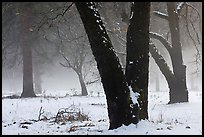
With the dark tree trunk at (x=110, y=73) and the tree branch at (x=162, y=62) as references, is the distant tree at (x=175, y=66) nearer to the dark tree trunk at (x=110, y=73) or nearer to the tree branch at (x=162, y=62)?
the tree branch at (x=162, y=62)

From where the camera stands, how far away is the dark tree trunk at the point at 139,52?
30.2 feet

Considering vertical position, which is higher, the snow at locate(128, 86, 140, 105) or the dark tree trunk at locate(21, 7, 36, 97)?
the dark tree trunk at locate(21, 7, 36, 97)

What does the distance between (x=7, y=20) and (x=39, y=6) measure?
11.3 feet

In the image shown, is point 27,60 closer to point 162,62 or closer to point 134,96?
point 162,62

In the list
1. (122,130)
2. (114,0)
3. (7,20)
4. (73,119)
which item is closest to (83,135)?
(122,130)

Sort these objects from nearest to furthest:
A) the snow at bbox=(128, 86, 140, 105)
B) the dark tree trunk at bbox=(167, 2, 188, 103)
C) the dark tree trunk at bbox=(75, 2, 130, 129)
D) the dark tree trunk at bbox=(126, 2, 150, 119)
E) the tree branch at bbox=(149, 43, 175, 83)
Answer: the dark tree trunk at bbox=(75, 2, 130, 129) → the snow at bbox=(128, 86, 140, 105) → the dark tree trunk at bbox=(126, 2, 150, 119) → the dark tree trunk at bbox=(167, 2, 188, 103) → the tree branch at bbox=(149, 43, 175, 83)

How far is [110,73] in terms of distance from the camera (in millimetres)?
8555

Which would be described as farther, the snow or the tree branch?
the tree branch

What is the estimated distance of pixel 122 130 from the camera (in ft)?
27.5

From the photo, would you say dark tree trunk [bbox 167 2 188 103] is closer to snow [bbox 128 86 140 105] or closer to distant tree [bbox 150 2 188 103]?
distant tree [bbox 150 2 188 103]

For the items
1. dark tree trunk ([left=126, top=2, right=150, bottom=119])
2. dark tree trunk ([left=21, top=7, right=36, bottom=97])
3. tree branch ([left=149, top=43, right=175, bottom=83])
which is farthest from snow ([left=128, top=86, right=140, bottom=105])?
dark tree trunk ([left=21, top=7, right=36, bottom=97])

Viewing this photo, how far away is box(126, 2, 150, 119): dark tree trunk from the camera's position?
922cm

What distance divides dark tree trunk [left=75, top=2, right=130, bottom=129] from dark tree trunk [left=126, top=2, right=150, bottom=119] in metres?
0.64

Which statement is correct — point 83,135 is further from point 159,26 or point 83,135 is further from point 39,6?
point 159,26
